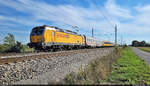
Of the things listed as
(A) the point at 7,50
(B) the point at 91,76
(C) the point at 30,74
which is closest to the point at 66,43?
(A) the point at 7,50

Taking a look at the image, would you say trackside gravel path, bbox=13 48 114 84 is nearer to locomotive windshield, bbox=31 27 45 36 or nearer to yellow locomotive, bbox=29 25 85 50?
yellow locomotive, bbox=29 25 85 50

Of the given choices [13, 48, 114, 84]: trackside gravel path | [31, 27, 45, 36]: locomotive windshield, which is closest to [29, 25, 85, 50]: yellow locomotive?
[31, 27, 45, 36]: locomotive windshield

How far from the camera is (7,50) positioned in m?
17.3

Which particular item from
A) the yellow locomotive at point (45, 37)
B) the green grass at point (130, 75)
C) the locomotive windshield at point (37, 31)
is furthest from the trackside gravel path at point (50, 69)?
the locomotive windshield at point (37, 31)

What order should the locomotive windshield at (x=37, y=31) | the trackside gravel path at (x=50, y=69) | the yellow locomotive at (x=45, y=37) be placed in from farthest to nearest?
the locomotive windshield at (x=37, y=31) → the yellow locomotive at (x=45, y=37) → the trackside gravel path at (x=50, y=69)

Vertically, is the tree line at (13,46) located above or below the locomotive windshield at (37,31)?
below

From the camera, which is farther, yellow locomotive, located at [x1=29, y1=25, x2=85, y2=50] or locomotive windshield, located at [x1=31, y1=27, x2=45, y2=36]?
locomotive windshield, located at [x1=31, y1=27, x2=45, y2=36]

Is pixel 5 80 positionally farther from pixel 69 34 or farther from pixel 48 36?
pixel 69 34

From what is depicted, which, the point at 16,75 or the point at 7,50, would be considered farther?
the point at 7,50

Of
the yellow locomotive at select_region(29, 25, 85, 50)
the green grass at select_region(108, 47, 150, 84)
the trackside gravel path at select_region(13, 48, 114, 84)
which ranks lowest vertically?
the green grass at select_region(108, 47, 150, 84)

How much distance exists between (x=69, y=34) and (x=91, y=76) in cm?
1749

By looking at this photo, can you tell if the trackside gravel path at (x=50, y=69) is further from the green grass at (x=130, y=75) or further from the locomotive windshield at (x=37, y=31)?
the locomotive windshield at (x=37, y=31)

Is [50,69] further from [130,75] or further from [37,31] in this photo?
[37,31]

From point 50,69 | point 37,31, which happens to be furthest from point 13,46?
point 50,69
